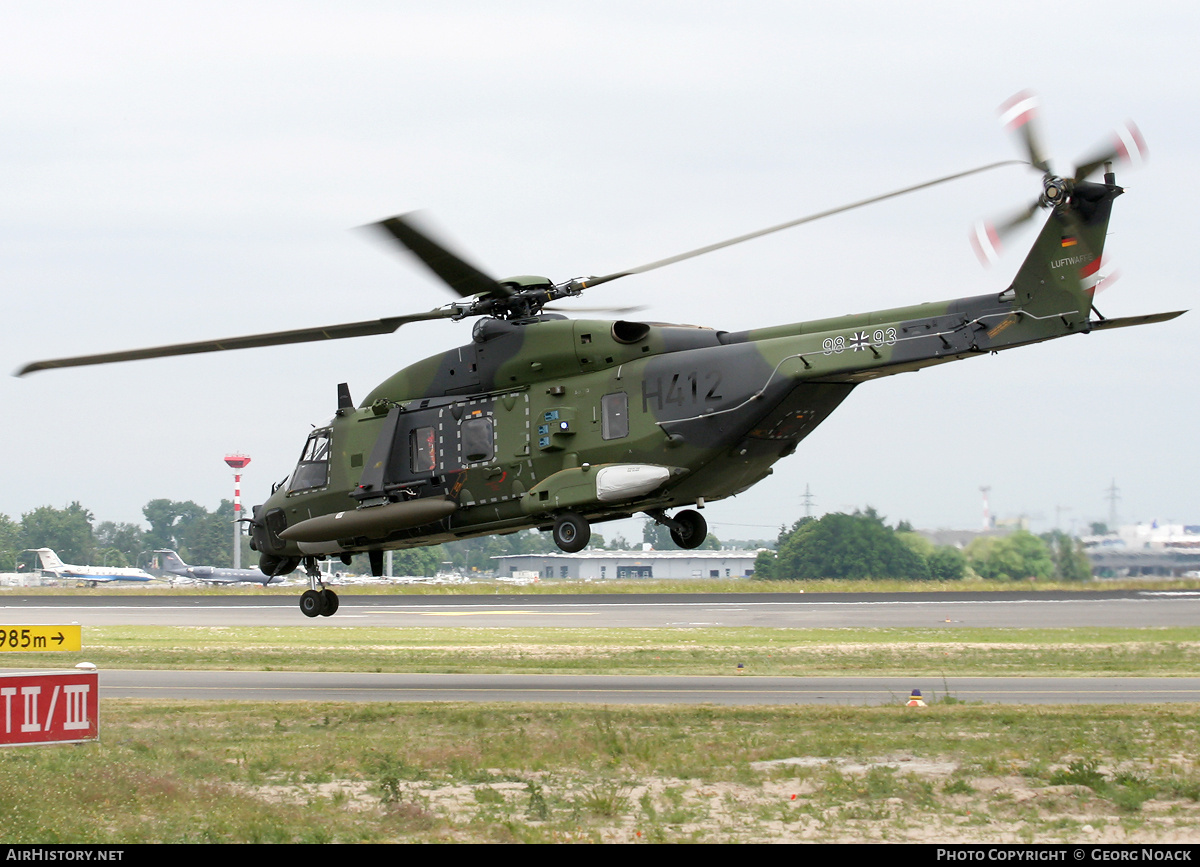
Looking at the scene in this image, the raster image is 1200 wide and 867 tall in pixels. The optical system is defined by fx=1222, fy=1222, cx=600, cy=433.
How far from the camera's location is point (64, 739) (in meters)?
13.4

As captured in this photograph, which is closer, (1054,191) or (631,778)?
(631,778)

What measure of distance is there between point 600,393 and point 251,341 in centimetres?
591

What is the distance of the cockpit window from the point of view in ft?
79.6

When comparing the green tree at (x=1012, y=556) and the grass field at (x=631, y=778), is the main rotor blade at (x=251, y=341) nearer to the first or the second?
the grass field at (x=631, y=778)

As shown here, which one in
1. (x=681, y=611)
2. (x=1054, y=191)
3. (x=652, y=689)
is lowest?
(x=652, y=689)

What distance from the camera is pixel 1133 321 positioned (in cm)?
1741

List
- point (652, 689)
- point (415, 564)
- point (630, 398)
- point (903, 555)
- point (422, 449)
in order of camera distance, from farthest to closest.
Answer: point (415, 564)
point (903, 555)
point (652, 689)
point (422, 449)
point (630, 398)

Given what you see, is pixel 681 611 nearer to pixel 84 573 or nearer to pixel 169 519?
pixel 84 573

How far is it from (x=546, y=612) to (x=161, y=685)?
2707cm

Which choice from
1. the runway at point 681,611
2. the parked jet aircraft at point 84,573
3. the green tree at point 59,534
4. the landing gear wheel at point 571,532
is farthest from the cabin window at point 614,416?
the green tree at point 59,534

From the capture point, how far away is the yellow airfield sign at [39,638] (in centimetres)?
1527

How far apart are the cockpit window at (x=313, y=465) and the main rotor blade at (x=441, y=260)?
5.66 metres

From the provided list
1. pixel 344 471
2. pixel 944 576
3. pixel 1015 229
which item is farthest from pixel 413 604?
pixel 1015 229

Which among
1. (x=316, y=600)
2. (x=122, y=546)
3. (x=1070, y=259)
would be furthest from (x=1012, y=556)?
(x=122, y=546)
